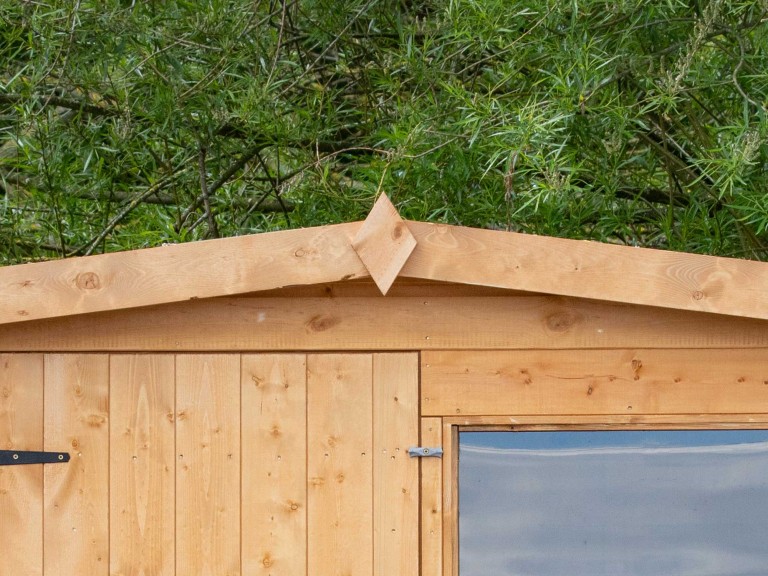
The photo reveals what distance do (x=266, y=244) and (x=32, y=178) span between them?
2345mm

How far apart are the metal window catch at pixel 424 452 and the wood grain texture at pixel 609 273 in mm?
526

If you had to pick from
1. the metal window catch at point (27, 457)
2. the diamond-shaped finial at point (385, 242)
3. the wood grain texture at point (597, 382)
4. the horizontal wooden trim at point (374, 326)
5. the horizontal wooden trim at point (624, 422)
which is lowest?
the metal window catch at point (27, 457)

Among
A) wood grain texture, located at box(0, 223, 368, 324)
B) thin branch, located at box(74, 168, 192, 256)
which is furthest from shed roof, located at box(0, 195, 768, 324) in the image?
thin branch, located at box(74, 168, 192, 256)

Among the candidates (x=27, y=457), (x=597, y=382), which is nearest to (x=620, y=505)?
(x=597, y=382)

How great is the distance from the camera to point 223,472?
2.65 metres

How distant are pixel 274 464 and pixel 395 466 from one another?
35 centimetres

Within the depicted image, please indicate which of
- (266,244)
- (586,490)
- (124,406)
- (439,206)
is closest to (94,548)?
(124,406)

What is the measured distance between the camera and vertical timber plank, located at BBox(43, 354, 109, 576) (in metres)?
2.64

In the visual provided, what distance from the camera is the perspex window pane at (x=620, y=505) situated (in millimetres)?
2600

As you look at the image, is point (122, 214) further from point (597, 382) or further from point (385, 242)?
point (597, 382)

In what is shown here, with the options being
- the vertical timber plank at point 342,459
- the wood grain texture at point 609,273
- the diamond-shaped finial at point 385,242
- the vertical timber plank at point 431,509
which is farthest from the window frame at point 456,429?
the diamond-shaped finial at point 385,242

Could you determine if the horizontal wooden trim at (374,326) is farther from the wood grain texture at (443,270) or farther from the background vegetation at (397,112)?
the background vegetation at (397,112)

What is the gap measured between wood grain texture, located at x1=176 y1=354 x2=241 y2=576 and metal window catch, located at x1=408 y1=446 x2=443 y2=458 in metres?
0.51

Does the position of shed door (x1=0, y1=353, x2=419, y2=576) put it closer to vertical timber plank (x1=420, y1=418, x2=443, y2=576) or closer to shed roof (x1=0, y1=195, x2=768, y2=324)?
vertical timber plank (x1=420, y1=418, x2=443, y2=576)
